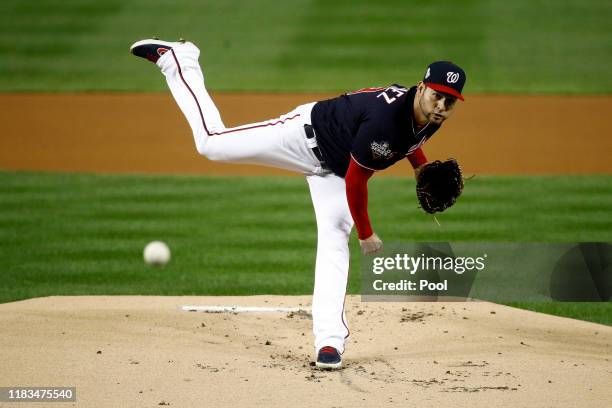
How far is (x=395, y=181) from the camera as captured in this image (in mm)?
12617

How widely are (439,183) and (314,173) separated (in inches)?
29.7

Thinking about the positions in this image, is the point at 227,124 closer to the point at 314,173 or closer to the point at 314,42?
the point at 314,42

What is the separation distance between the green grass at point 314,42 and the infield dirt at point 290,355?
37.6ft

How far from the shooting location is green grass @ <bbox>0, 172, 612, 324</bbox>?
8688 millimetres

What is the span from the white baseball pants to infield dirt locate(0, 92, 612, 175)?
705 cm

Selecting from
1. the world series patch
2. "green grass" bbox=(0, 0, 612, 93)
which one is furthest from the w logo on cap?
"green grass" bbox=(0, 0, 612, 93)

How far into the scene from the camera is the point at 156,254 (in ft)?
28.9

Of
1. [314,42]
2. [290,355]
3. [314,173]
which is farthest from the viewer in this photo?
[314,42]

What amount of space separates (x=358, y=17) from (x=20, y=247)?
49.3 feet

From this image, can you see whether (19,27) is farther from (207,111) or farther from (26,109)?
(207,111)

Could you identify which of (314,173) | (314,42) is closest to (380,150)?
(314,173)

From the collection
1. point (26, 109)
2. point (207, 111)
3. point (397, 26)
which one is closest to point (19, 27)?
point (26, 109)

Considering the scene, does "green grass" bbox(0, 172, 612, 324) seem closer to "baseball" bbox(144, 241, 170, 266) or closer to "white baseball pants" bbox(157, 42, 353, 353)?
"baseball" bbox(144, 241, 170, 266)

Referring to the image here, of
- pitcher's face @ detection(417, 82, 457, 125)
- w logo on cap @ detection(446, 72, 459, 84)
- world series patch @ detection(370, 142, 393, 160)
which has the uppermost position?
w logo on cap @ detection(446, 72, 459, 84)
